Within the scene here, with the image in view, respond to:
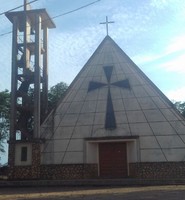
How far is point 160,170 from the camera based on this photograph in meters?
21.0

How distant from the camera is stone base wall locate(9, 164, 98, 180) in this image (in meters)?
21.8

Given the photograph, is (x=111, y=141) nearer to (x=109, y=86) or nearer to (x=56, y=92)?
(x=109, y=86)

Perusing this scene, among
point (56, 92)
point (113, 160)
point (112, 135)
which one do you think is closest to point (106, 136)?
point (112, 135)

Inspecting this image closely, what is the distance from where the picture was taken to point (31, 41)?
26.2 meters

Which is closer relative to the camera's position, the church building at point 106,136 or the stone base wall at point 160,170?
the stone base wall at point 160,170

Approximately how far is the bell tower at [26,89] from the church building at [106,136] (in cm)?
7

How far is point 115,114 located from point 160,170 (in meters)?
4.56

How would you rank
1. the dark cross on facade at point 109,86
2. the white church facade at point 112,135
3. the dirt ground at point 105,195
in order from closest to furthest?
the dirt ground at point 105,195, the white church facade at point 112,135, the dark cross on facade at point 109,86

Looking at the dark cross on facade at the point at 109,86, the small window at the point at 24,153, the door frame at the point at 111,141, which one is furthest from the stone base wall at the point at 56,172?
the dark cross on facade at the point at 109,86

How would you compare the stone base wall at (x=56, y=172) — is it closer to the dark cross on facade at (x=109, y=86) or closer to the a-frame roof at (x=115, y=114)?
the a-frame roof at (x=115, y=114)

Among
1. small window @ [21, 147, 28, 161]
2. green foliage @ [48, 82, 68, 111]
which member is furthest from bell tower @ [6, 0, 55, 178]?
green foliage @ [48, 82, 68, 111]

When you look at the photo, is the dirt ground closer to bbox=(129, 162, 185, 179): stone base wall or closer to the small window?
bbox=(129, 162, 185, 179): stone base wall

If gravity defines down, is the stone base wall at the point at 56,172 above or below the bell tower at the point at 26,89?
below

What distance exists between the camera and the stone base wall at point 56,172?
2181 cm
